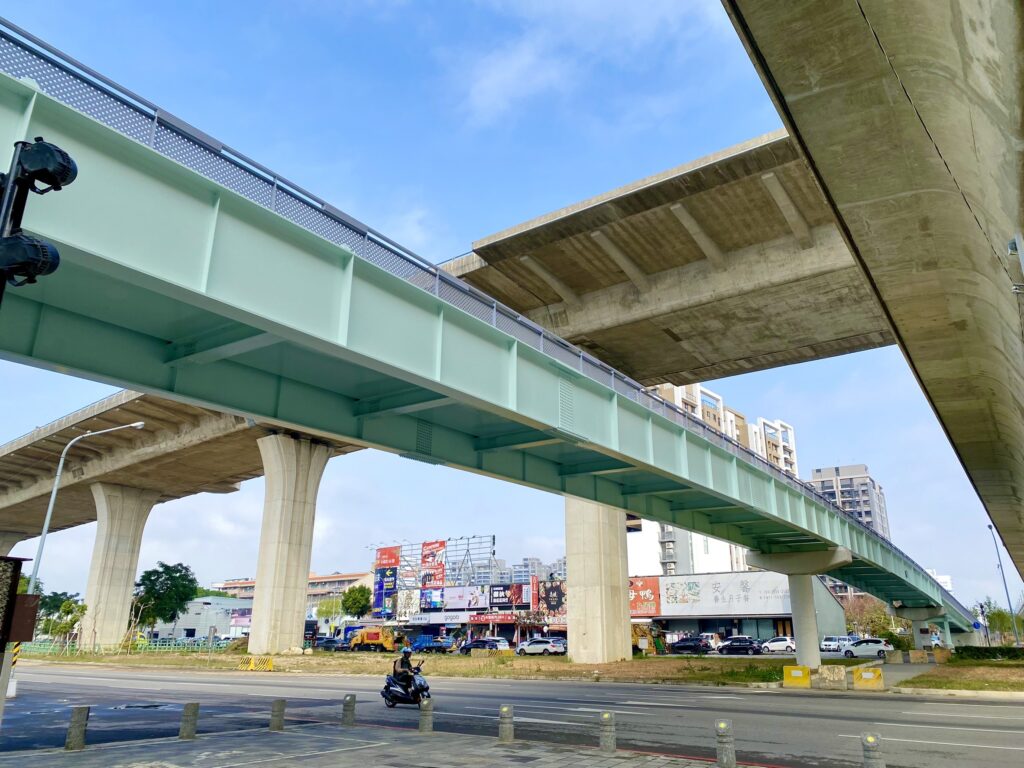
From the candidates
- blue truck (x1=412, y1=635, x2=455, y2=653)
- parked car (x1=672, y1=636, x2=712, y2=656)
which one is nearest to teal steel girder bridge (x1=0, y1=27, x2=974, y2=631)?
parked car (x1=672, y1=636, x2=712, y2=656)

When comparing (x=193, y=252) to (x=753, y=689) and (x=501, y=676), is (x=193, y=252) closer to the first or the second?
(x=753, y=689)

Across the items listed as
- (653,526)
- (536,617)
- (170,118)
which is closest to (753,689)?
(170,118)

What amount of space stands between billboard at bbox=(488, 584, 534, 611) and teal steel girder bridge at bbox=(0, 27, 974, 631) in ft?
244

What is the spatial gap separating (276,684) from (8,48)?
28139mm

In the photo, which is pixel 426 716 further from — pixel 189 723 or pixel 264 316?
pixel 264 316

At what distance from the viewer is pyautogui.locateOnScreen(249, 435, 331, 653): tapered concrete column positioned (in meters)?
44.7

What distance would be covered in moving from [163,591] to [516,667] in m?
59.2

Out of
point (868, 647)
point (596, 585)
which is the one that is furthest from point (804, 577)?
point (868, 647)

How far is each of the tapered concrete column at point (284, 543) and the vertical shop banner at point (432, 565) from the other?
61.9 metres

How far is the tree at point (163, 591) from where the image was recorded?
80.3 metres

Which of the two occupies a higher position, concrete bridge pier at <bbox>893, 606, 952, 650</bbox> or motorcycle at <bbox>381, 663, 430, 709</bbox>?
concrete bridge pier at <bbox>893, 606, 952, 650</bbox>

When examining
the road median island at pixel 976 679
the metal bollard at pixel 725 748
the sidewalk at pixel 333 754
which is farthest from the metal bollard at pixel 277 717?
the road median island at pixel 976 679

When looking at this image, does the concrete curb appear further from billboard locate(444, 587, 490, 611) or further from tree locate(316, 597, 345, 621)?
tree locate(316, 597, 345, 621)

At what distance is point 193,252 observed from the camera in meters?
9.29
